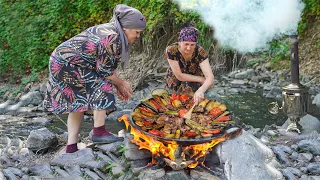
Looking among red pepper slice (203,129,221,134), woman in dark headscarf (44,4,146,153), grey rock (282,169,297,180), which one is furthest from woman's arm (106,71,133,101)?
grey rock (282,169,297,180)

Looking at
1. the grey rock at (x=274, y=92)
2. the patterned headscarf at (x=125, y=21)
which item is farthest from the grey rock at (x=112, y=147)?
the grey rock at (x=274, y=92)

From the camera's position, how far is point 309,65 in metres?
11.2

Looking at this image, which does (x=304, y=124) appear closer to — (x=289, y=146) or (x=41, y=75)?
(x=289, y=146)

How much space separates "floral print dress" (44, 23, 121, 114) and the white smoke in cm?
309

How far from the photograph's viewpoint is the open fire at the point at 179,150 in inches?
130

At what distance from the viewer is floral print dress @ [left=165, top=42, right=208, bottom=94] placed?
439 centimetres

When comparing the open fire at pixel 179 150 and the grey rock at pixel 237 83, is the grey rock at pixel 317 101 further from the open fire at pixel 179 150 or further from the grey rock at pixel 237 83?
the open fire at pixel 179 150

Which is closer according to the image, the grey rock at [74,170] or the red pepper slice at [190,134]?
the red pepper slice at [190,134]

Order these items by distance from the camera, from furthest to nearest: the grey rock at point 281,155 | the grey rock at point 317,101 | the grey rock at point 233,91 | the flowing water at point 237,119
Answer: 1. the grey rock at point 233,91
2. the grey rock at point 317,101
3. the flowing water at point 237,119
4. the grey rock at point 281,155

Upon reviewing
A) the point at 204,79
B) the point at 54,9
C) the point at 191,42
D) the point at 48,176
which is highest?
the point at 54,9

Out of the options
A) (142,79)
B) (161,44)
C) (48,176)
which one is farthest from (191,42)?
(161,44)

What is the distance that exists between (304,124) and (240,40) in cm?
617

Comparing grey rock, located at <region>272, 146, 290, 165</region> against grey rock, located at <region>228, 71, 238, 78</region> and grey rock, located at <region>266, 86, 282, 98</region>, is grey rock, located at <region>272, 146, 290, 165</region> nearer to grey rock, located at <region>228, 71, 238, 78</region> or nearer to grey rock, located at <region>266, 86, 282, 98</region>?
grey rock, located at <region>266, 86, 282, 98</region>

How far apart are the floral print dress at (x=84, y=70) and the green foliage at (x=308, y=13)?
9221mm
